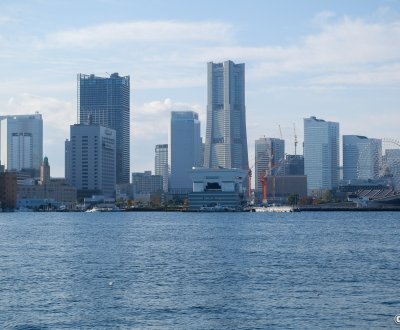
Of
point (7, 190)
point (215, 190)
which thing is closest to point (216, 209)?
point (215, 190)

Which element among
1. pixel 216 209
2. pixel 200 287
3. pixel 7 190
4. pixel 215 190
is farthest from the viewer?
pixel 7 190

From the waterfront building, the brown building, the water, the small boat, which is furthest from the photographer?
the brown building

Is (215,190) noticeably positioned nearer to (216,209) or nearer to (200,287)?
(216,209)

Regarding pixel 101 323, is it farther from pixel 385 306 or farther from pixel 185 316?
pixel 385 306

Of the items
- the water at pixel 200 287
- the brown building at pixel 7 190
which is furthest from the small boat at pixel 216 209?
the water at pixel 200 287

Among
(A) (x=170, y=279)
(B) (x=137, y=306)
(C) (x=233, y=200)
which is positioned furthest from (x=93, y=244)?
(C) (x=233, y=200)

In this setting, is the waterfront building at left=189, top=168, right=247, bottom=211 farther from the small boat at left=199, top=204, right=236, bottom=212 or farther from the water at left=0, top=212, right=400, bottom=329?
the water at left=0, top=212, right=400, bottom=329

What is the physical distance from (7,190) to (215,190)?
150 feet

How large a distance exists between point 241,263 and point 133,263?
5.45 m

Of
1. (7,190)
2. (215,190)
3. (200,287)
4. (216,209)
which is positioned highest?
(7,190)

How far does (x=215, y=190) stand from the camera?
184375 millimetres

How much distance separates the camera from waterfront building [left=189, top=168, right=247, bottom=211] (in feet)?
593

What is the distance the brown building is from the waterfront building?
4005 cm

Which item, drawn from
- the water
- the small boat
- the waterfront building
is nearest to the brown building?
the waterfront building
